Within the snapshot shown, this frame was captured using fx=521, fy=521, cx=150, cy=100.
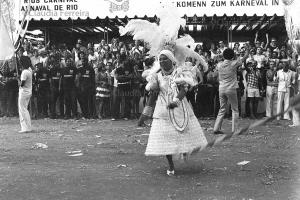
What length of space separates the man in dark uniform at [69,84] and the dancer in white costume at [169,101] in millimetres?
9547

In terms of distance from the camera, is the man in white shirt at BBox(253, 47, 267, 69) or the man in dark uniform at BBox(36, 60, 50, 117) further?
the man in dark uniform at BBox(36, 60, 50, 117)

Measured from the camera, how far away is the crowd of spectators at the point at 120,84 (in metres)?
16.8

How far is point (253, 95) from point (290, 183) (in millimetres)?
10199

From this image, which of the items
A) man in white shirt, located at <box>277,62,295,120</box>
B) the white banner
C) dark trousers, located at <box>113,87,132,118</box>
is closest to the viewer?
man in white shirt, located at <box>277,62,295,120</box>

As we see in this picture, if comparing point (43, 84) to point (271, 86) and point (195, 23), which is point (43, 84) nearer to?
point (195, 23)

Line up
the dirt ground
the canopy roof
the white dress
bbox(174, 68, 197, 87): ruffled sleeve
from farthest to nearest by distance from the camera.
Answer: the canopy roof, bbox(174, 68, 197, 87): ruffled sleeve, the white dress, the dirt ground

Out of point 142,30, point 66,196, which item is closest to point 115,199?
point 66,196

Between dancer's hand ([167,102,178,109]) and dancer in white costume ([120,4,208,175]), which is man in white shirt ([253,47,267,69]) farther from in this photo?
dancer's hand ([167,102,178,109])

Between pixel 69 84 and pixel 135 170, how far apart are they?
9.95 meters

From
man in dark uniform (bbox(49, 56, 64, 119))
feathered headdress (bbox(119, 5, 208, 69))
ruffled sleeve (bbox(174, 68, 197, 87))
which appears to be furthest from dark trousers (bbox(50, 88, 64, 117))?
ruffled sleeve (bbox(174, 68, 197, 87))

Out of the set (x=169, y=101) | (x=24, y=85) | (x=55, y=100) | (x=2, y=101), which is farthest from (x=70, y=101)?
(x=169, y=101)

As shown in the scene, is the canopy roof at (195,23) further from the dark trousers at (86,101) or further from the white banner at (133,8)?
the dark trousers at (86,101)

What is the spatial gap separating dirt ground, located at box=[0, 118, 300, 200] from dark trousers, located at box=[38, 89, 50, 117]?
525 centimetres

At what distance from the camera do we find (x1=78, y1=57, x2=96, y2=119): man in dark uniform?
Result: 56.2 ft
